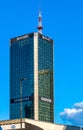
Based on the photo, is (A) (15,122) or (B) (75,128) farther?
(B) (75,128)

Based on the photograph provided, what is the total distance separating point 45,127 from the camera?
12850 centimetres

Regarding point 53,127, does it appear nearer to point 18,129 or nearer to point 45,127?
point 45,127

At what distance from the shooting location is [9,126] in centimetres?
12625

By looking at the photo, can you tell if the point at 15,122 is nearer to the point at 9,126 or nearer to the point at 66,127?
the point at 9,126

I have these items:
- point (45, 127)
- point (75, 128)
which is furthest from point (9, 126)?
point (75, 128)

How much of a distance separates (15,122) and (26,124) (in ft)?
11.4

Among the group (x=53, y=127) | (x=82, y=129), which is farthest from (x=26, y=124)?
(x=82, y=129)

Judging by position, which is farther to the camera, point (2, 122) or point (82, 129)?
point (82, 129)

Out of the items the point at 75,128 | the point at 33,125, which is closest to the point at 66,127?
the point at 75,128

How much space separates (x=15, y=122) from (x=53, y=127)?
13.1 m

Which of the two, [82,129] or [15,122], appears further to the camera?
[82,129]

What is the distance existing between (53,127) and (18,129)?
1265 cm

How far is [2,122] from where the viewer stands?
129000mm

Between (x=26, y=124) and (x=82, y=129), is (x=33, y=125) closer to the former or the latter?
(x=26, y=124)
